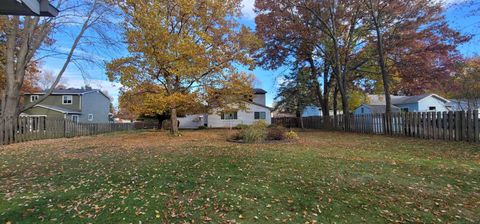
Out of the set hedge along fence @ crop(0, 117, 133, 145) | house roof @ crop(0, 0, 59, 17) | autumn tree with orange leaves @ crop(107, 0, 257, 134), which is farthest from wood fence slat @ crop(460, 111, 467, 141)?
hedge along fence @ crop(0, 117, 133, 145)

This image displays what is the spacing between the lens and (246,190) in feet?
14.8

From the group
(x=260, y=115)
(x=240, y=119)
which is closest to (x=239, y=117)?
(x=240, y=119)

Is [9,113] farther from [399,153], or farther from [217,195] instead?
[399,153]

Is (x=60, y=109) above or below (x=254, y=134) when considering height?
above

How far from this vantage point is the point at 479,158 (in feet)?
22.1

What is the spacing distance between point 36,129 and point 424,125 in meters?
20.5

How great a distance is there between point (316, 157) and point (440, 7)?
15.4 m

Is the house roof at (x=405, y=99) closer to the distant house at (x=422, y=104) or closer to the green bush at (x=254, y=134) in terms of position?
the distant house at (x=422, y=104)

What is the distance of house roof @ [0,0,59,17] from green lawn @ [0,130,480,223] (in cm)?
279

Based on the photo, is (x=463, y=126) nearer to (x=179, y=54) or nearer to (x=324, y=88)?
(x=179, y=54)

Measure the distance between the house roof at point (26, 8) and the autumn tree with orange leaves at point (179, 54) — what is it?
30.4ft

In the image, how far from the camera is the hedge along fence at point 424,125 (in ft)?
31.6

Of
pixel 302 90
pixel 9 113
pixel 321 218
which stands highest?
pixel 302 90

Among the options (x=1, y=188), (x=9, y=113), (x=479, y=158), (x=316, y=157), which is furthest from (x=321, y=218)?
(x=9, y=113)
